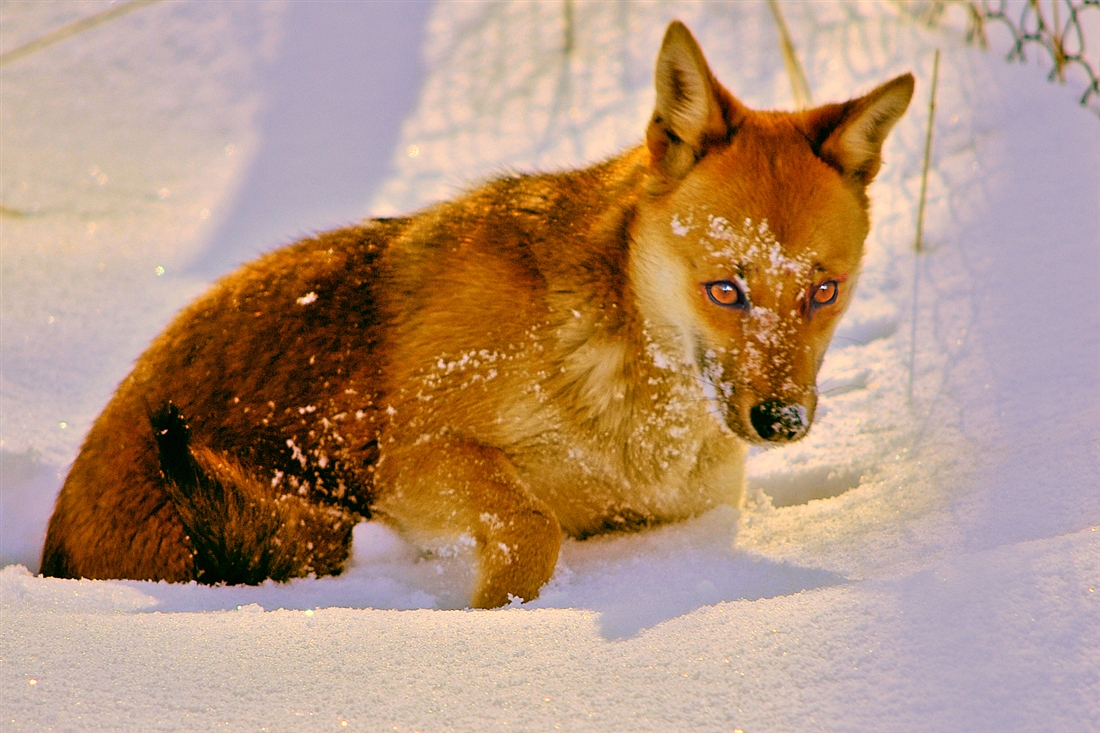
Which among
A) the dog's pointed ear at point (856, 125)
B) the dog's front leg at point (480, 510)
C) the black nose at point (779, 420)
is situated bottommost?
the dog's front leg at point (480, 510)

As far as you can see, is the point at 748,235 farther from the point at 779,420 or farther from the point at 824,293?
the point at 779,420

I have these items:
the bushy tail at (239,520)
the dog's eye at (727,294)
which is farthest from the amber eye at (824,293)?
the bushy tail at (239,520)

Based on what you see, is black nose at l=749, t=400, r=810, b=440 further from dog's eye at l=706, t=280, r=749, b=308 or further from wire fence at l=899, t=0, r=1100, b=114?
wire fence at l=899, t=0, r=1100, b=114

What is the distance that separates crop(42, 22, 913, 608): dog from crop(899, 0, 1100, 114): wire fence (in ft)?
9.77

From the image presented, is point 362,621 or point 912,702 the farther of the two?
point 362,621

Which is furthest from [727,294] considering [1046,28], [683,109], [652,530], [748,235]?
[1046,28]

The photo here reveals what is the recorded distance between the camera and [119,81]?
16.3ft

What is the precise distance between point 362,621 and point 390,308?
3.29 feet

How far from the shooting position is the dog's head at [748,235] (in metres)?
2.21

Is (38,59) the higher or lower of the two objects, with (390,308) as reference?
higher

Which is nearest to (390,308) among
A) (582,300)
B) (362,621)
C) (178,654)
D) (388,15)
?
(582,300)

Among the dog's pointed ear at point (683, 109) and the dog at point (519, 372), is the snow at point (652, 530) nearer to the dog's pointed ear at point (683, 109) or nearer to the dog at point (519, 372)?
the dog at point (519, 372)

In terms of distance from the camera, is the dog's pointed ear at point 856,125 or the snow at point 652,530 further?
the dog's pointed ear at point 856,125

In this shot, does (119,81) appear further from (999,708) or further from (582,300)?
(999,708)
